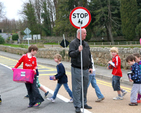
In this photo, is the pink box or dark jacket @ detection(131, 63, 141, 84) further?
dark jacket @ detection(131, 63, 141, 84)

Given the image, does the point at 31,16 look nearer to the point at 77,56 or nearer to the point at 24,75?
the point at 24,75

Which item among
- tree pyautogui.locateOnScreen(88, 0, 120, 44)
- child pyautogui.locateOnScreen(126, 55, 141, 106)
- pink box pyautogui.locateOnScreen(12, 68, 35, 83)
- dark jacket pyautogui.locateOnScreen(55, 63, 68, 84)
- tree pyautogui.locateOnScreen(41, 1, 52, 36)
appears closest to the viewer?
pink box pyautogui.locateOnScreen(12, 68, 35, 83)

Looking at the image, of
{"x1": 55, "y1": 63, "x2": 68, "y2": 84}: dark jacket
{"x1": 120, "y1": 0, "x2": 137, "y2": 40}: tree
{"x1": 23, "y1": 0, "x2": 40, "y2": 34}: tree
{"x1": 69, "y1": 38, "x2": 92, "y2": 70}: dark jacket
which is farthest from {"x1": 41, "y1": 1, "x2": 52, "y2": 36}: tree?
{"x1": 69, "y1": 38, "x2": 92, "y2": 70}: dark jacket

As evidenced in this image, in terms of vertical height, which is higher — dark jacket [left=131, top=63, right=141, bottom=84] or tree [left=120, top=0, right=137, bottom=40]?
tree [left=120, top=0, right=137, bottom=40]

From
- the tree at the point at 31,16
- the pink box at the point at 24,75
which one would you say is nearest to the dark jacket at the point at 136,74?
the pink box at the point at 24,75

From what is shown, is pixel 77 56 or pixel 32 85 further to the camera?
pixel 32 85

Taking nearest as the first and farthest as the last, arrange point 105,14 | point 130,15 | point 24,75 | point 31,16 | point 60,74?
point 24,75
point 60,74
point 130,15
point 105,14
point 31,16

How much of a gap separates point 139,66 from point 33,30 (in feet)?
219

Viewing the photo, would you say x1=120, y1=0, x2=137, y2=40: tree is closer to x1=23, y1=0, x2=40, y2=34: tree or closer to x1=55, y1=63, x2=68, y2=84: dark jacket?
x1=23, y1=0, x2=40, y2=34: tree

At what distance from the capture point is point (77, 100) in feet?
17.6

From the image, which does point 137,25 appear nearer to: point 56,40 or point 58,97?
point 56,40

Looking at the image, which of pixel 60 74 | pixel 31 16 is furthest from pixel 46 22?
pixel 60 74

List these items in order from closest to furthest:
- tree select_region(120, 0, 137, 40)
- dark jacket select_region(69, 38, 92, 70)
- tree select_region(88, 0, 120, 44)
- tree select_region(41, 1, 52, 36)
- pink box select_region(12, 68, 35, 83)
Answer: dark jacket select_region(69, 38, 92, 70), pink box select_region(12, 68, 35, 83), tree select_region(120, 0, 137, 40), tree select_region(88, 0, 120, 44), tree select_region(41, 1, 52, 36)

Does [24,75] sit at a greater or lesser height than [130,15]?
lesser
